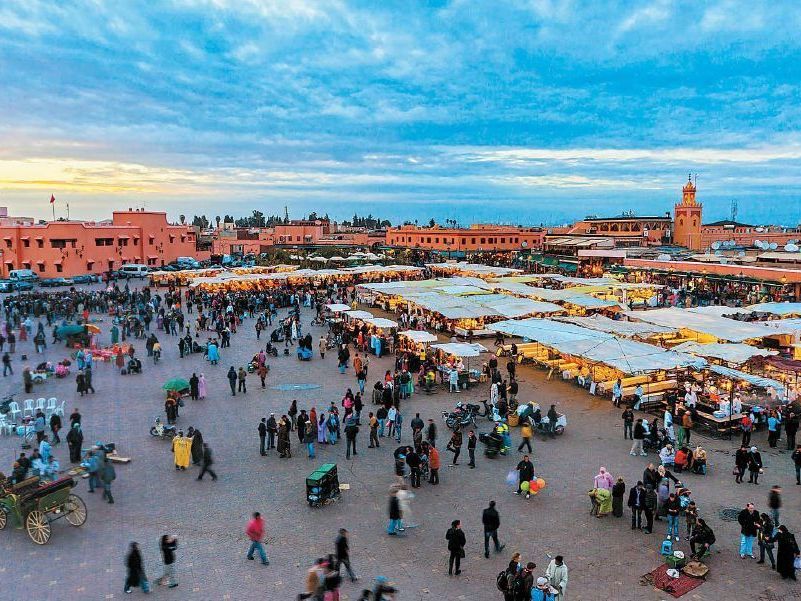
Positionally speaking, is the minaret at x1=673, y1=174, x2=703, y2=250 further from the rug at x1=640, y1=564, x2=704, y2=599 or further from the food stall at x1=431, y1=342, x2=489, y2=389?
the rug at x1=640, y1=564, x2=704, y2=599

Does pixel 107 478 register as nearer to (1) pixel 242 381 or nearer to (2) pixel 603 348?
(1) pixel 242 381

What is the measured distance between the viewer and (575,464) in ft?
37.1

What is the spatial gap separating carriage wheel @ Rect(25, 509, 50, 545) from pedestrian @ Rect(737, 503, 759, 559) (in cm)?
938

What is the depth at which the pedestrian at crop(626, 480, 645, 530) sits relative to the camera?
8.74 metres

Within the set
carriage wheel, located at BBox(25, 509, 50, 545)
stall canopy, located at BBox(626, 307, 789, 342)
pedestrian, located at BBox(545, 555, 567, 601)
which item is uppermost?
stall canopy, located at BBox(626, 307, 789, 342)

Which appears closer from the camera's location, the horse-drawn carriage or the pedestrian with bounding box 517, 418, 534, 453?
the horse-drawn carriage

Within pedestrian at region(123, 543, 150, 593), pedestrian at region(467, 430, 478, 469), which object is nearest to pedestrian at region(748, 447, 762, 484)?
pedestrian at region(467, 430, 478, 469)

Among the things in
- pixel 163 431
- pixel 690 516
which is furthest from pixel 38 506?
pixel 690 516

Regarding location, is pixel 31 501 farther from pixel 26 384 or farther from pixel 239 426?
pixel 26 384

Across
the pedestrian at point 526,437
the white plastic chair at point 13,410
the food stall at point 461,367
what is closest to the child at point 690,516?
the pedestrian at point 526,437

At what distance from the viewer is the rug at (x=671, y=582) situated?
7270 millimetres

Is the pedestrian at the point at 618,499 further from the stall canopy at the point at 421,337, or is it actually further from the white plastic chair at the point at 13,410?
the white plastic chair at the point at 13,410

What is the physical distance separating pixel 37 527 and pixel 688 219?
230 feet

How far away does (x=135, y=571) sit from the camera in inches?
278
